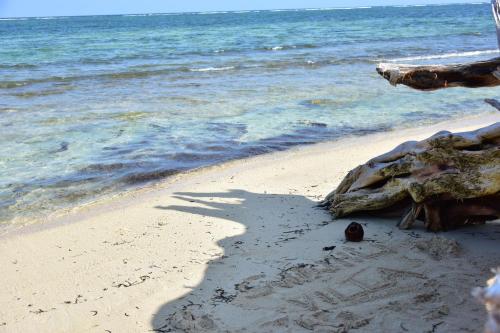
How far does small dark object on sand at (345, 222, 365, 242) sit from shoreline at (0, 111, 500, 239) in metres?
2.57

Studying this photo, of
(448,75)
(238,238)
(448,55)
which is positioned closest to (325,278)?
(238,238)

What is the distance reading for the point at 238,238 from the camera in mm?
4820

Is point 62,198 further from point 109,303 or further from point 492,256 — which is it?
point 492,256

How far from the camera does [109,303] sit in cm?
381

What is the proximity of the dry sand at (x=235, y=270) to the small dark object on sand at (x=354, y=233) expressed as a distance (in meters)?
0.07

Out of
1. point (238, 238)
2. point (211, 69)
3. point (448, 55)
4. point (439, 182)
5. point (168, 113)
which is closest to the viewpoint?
point (439, 182)

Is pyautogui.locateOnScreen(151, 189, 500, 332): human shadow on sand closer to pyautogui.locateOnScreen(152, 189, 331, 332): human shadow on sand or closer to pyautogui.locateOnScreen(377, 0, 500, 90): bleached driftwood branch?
pyautogui.locateOnScreen(152, 189, 331, 332): human shadow on sand

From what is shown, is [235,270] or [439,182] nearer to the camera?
[235,270]

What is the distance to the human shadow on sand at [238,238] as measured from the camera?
11.8 ft

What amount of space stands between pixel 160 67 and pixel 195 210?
15.2 m

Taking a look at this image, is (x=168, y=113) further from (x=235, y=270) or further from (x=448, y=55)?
→ (x=448, y=55)

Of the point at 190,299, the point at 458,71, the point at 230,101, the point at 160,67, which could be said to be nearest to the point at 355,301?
the point at 190,299

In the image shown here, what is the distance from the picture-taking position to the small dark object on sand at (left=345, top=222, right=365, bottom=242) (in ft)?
14.8

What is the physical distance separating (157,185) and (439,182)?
340cm
